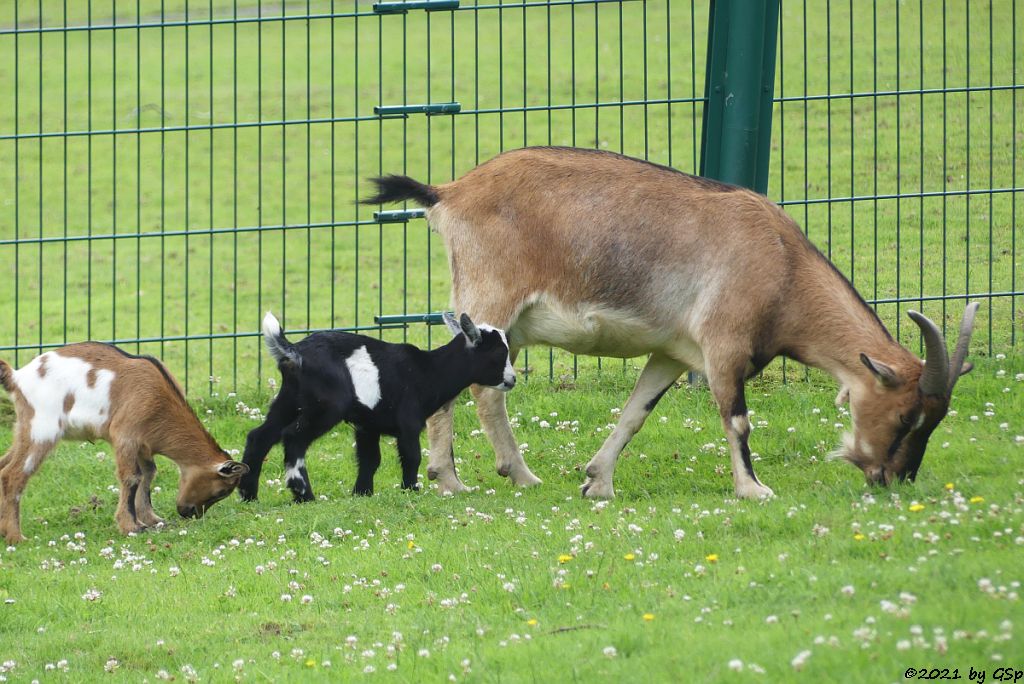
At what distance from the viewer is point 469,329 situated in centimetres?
934

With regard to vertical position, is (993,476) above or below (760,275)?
below

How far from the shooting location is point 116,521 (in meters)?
9.27

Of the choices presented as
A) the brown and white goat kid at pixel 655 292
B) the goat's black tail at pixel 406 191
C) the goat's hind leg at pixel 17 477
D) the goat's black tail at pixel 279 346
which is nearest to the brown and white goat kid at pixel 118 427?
the goat's hind leg at pixel 17 477

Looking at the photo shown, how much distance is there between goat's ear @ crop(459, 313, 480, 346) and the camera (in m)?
9.33

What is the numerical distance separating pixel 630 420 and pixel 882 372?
1.80m

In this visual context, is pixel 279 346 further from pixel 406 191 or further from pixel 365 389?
pixel 406 191

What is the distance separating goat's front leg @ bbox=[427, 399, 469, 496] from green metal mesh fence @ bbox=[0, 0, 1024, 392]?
6.76 feet

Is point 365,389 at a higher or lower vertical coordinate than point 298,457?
higher

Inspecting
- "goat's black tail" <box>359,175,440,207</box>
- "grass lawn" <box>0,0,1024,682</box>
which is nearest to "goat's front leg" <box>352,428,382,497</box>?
"grass lawn" <box>0,0,1024,682</box>

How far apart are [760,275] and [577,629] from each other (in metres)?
3.26

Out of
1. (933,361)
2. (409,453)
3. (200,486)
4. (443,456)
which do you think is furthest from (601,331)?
(200,486)

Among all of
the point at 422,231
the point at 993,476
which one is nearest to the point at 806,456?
the point at 993,476

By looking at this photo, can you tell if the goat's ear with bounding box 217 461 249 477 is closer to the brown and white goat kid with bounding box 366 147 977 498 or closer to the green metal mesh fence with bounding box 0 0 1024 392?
the brown and white goat kid with bounding box 366 147 977 498

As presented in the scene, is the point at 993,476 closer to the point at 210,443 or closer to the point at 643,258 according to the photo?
the point at 643,258
